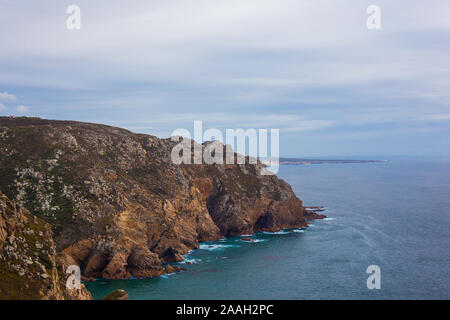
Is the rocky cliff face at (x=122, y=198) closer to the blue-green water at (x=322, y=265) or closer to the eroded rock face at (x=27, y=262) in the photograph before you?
the blue-green water at (x=322, y=265)

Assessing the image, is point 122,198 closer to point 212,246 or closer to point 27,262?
point 212,246

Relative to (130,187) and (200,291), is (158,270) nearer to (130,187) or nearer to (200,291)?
(200,291)

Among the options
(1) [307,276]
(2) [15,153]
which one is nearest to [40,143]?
(2) [15,153]

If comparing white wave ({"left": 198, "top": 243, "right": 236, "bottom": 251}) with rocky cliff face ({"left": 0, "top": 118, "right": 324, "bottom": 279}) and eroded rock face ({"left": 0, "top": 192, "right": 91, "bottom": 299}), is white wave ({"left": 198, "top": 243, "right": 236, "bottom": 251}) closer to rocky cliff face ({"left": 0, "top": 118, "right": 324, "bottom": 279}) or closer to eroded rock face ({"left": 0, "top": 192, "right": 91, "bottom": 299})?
rocky cliff face ({"left": 0, "top": 118, "right": 324, "bottom": 279})

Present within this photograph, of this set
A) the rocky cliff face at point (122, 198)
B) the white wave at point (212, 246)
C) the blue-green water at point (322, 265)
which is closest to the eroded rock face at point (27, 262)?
the blue-green water at point (322, 265)

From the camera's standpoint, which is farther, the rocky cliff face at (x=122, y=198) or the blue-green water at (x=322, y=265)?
the rocky cliff face at (x=122, y=198)

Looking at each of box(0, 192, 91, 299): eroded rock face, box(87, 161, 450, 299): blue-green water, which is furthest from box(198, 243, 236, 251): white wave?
box(0, 192, 91, 299): eroded rock face
